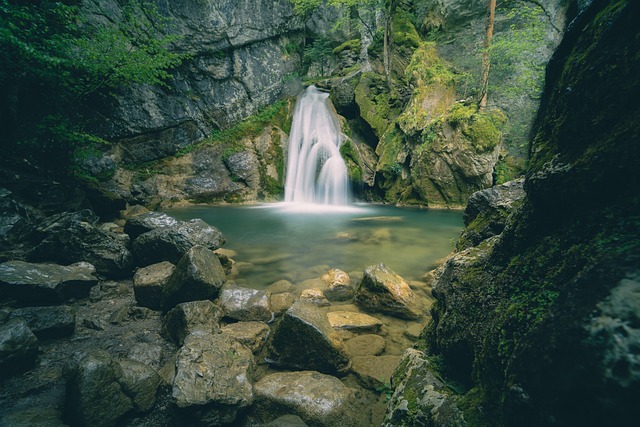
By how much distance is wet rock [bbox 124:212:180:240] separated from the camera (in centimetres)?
586

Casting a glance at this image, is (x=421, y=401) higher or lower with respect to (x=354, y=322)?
higher

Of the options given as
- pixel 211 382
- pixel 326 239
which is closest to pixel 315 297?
pixel 211 382

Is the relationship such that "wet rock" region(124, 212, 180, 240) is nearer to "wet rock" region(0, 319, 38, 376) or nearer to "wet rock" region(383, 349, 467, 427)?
"wet rock" region(0, 319, 38, 376)

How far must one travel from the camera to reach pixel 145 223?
588cm

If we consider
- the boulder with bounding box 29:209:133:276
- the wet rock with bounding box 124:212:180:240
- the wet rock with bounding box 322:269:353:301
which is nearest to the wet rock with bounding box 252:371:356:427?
the wet rock with bounding box 322:269:353:301

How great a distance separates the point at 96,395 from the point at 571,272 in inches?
129

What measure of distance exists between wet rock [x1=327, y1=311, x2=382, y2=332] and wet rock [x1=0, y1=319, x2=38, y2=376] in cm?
316

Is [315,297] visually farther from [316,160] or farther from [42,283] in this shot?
[316,160]

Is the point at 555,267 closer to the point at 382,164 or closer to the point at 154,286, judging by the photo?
the point at 154,286

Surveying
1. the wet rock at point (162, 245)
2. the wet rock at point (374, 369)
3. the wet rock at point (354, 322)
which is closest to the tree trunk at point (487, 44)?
the wet rock at point (354, 322)

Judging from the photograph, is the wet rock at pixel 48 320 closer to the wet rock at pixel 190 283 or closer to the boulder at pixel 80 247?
the wet rock at pixel 190 283

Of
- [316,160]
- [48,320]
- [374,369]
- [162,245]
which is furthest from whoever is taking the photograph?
[316,160]

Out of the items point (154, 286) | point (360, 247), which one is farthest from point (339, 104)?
point (154, 286)

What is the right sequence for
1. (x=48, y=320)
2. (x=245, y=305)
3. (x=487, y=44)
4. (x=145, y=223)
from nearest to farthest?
(x=48, y=320)
(x=245, y=305)
(x=145, y=223)
(x=487, y=44)
